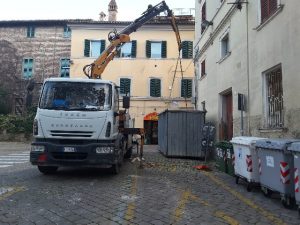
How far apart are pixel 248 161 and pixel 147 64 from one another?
23269 mm

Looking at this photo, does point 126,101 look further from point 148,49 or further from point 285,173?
point 148,49

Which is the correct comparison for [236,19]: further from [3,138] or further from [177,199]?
[3,138]

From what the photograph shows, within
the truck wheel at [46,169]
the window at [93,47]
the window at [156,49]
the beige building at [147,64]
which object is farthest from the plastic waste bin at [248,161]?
the window at [93,47]

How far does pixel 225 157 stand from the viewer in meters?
10.7

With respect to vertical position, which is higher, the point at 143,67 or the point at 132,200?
the point at 143,67

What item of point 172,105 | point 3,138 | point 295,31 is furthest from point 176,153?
point 3,138

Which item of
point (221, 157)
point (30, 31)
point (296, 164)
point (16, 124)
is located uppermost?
point (30, 31)

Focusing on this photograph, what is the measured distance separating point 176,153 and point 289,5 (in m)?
8.69

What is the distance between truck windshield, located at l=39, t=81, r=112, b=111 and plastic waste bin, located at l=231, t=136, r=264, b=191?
12.0 feet

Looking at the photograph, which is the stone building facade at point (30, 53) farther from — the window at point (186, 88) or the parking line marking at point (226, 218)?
the parking line marking at point (226, 218)

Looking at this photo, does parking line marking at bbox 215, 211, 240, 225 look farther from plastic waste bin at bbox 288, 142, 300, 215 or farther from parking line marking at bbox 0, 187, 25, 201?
parking line marking at bbox 0, 187, 25, 201

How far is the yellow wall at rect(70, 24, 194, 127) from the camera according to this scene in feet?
101

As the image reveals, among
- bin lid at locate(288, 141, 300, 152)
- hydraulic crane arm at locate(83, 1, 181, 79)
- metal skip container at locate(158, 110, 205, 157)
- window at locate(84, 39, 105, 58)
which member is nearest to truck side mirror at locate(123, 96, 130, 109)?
hydraulic crane arm at locate(83, 1, 181, 79)

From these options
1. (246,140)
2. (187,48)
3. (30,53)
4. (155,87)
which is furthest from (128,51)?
(246,140)
